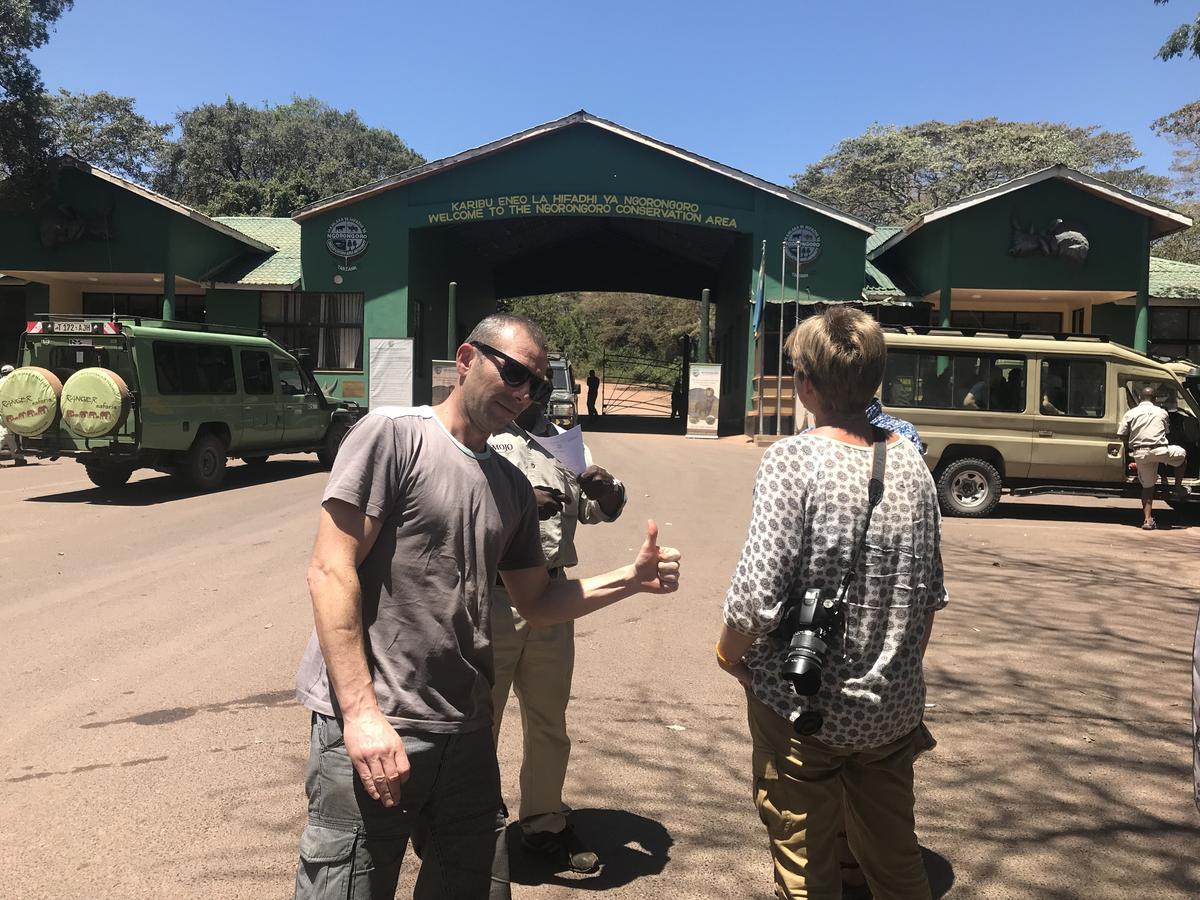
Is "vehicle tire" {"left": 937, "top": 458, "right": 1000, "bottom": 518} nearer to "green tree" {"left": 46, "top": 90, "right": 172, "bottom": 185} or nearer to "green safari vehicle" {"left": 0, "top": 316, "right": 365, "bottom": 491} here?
"green safari vehicle" {"left": 0, "top": 316, "right": 365, "bottom": 491}

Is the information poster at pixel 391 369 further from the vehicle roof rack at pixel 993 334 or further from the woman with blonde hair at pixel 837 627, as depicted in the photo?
the woman with blonde hair at pixel 837 627

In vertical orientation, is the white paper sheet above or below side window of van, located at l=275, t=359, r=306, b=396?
below

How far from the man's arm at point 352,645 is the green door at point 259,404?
43.4 ft

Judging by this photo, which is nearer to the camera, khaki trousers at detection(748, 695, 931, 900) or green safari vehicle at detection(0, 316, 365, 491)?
khaki trousers at detection(748, 695, 931, 900)

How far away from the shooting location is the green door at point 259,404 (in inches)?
579

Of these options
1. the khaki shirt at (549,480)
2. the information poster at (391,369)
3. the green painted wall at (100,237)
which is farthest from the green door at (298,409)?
the khaki shirt at (549,480)

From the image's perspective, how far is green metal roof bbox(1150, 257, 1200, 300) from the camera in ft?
84.3

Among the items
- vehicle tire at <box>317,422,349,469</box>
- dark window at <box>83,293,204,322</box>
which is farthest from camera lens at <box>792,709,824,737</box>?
dark window at <box>83,293,204,322</box>

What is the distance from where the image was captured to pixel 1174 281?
26719 mm

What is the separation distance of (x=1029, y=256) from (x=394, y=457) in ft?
83.9

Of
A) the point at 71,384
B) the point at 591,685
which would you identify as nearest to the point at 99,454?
the point at 71,384

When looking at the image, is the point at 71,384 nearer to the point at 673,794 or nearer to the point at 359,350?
the point at 673,794

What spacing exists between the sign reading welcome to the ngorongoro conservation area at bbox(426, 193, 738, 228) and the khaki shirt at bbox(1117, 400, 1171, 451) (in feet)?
49.1

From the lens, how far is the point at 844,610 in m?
2.45
